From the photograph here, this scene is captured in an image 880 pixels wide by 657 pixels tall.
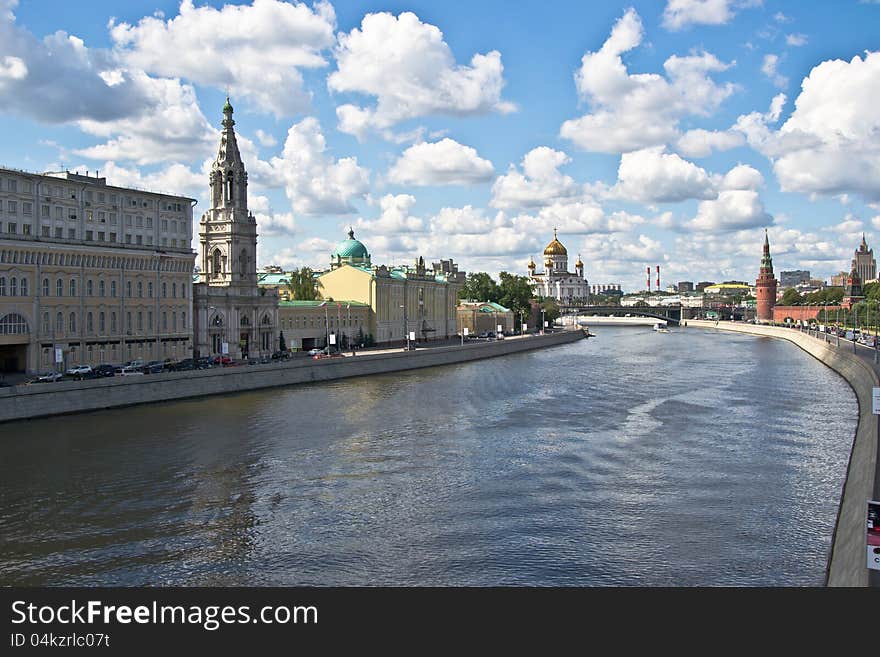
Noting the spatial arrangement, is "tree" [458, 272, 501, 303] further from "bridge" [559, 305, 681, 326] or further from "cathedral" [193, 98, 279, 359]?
"cathedral" [193, 98, 279, 359]

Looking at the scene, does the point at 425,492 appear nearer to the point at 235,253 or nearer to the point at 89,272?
the point at 89,272

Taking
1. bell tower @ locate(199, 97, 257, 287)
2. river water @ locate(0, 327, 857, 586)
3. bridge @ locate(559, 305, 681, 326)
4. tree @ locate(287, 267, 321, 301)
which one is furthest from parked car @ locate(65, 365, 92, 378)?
bridge @ locate(559, 305, 681, 326)

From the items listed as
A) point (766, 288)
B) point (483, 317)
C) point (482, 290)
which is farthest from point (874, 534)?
point (766, 288)

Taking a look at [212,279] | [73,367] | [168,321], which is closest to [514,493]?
[73,367]

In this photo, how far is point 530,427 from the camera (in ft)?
129

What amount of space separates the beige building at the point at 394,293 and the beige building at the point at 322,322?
1713mm

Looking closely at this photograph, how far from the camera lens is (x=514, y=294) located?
136m

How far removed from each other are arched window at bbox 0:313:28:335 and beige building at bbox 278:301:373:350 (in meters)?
27.1

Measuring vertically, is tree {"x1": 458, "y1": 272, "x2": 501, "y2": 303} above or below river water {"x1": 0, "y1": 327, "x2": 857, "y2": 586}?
above

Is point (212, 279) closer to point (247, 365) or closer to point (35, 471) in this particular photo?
point (247, 365)

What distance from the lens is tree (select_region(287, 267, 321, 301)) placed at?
281 ft

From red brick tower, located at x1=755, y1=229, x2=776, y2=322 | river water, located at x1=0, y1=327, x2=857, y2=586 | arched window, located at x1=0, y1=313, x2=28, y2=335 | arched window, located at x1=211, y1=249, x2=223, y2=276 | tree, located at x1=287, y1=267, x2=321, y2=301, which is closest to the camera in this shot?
river water, located at x1=0, y1=327, x2=857, y2=586

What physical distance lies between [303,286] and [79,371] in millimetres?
41050
